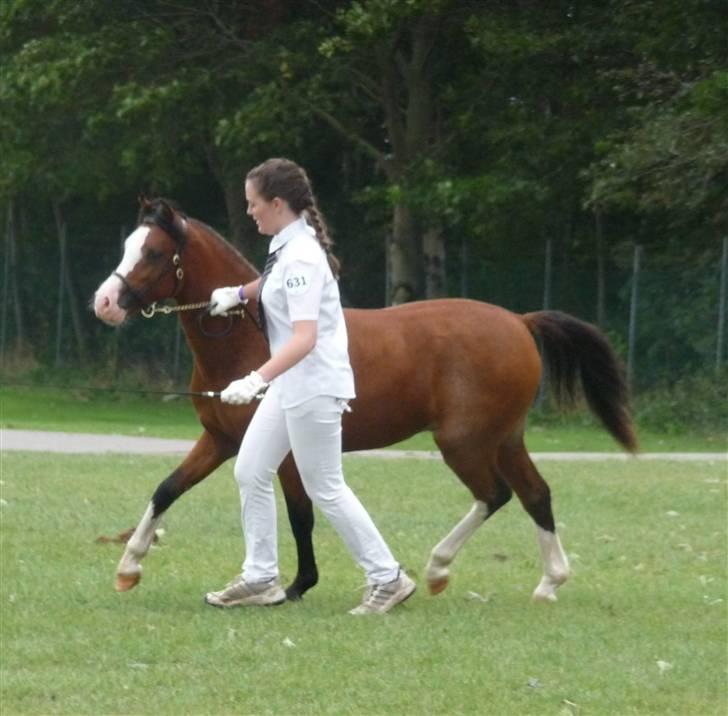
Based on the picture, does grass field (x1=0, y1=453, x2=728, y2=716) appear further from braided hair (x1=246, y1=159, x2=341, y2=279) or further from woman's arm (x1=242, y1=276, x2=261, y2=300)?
braided hair (x1=246, y1=159, x2=341, y2=279)

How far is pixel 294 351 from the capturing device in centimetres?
795

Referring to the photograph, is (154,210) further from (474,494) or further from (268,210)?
(474,494)

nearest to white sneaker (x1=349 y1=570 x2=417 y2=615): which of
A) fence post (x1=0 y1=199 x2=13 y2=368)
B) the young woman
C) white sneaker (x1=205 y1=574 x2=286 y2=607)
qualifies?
the young woman

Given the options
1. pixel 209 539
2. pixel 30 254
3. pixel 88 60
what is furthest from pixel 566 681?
pixel 30 254

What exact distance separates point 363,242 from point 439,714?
21864 mm

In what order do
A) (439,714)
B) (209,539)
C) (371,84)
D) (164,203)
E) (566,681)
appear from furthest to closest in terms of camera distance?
(371,84)
(209,539)
(164,203)
(566,681)
(439,714)

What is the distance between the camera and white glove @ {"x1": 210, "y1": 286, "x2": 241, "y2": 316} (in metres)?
8.95

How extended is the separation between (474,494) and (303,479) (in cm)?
128

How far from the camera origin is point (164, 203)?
917cm

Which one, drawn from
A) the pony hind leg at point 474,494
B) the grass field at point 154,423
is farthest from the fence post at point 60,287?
the pony hind leg at point 474,494

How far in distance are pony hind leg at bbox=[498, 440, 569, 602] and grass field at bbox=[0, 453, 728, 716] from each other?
0.16m

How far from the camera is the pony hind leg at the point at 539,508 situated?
930 cm

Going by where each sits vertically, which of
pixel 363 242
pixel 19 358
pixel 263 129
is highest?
pixel 263 129

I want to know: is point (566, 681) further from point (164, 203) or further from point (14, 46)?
point (14, 46)
